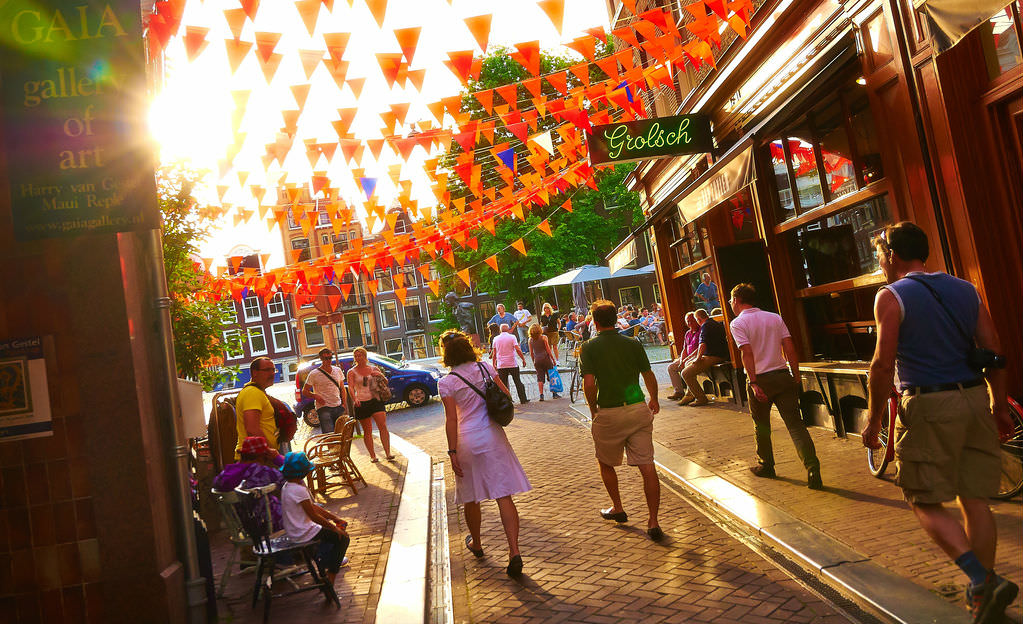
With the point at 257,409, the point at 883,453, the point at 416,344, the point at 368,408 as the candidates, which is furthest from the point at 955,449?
the point at 416,344

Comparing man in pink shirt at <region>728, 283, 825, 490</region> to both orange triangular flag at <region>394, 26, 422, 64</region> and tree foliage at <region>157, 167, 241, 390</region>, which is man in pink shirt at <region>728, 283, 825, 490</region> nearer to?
orange triangular flag at <region>394, 26, 422, 64</region>

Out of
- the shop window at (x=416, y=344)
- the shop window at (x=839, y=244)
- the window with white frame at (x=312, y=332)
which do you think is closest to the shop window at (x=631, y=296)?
the shop window at (x=416, y=344)

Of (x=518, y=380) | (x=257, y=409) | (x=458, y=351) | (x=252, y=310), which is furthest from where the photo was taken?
(x=252, y=310)

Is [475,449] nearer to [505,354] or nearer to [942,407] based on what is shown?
[942,407]

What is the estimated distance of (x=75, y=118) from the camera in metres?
4.29

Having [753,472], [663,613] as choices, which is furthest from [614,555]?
[753,472]

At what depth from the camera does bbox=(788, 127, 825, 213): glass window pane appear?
8.27 meters

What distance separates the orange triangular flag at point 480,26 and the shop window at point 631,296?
38790 mm

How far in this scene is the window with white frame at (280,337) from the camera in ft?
204

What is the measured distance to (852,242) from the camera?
→ 308 inches

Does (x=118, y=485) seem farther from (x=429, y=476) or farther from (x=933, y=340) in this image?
(x=429, y=476)

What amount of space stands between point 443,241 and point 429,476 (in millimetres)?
8089

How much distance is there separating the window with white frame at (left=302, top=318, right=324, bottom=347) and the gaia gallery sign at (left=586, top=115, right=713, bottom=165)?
179 ft

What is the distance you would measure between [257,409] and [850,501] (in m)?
5.18
